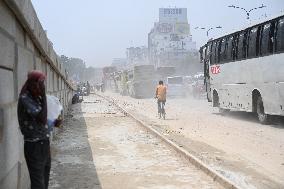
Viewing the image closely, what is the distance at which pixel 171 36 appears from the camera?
131m

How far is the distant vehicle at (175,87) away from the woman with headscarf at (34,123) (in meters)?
38.1

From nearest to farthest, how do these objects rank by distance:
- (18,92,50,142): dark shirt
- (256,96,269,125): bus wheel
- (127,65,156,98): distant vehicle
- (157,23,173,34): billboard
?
(18,92,50,142): dark shirt → (256,96,269,125): bus wheel → (127,65,156,98): distant vehicle → (157,23,173,34): billboard

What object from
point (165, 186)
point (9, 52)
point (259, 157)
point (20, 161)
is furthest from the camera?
point (259, 157)

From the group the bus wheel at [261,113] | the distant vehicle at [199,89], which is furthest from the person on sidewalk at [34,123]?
the distant vehicle at [199,89]

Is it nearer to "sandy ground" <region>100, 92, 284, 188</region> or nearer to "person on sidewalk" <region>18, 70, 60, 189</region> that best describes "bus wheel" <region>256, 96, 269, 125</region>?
"sandy ground" <region>100, 92, 284, 188</region>

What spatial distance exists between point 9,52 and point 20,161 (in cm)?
163

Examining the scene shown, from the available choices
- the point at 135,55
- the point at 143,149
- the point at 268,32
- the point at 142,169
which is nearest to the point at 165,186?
the point at 142,169

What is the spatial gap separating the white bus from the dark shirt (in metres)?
11.4

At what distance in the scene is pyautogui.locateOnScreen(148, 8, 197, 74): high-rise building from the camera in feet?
422

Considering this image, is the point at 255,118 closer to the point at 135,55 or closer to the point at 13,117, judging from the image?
the point at 13,117

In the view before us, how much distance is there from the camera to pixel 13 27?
588 centimetres

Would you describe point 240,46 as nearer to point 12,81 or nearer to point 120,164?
point 120,164

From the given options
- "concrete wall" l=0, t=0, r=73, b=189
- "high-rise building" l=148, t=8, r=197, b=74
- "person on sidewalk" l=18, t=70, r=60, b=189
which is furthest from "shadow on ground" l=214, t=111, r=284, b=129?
"high-rise building" l=148, t=8, r=197, b=74

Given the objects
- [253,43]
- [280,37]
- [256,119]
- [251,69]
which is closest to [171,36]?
[256,119]
